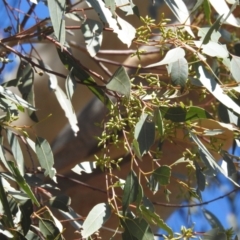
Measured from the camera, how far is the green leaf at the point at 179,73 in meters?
0.74

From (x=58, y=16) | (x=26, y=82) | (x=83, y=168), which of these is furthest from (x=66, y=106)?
(x=58, y=16)

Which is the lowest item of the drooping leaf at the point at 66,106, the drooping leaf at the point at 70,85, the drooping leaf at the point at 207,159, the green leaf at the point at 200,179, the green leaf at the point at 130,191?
the green leaf at the point at 200,179

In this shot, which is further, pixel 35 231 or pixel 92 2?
pixel 35 231

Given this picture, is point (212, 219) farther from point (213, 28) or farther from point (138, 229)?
point (213, 28)

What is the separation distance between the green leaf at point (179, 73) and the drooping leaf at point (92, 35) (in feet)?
0.42

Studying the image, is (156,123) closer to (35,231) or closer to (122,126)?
(122,126)

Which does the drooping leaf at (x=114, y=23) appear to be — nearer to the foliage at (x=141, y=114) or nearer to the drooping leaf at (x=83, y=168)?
the foliage at (x=141, y=114)

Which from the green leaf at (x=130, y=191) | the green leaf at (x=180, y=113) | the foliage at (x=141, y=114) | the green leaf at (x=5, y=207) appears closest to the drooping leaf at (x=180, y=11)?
the foliage at (x=141, y=114)

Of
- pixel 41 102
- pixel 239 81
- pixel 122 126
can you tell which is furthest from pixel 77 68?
pixel 41 102

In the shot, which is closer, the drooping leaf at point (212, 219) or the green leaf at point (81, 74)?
the green leaf at point (81, 74)

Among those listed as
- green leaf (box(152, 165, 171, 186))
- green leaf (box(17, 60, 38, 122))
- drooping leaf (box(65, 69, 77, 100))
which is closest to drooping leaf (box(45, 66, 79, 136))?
green leaf (box(17, 60, 38, 122))

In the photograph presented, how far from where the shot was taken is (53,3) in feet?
2.44

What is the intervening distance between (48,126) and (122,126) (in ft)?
1.70

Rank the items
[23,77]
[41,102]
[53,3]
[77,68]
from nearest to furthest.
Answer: [53,3], [77,68], [23,77], [41,102]
